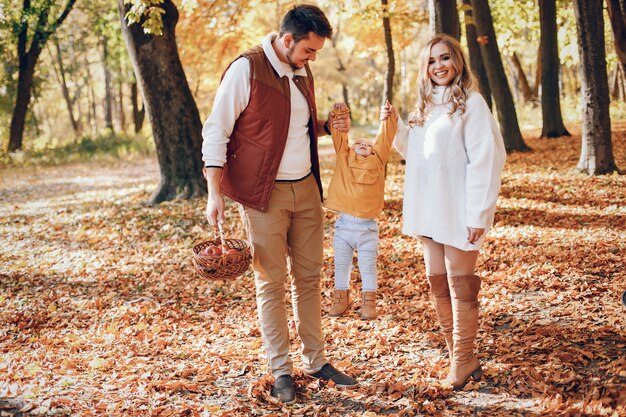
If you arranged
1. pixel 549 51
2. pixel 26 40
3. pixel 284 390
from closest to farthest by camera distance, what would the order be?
pixel 284 390, pixel 549 51, pixel 26 40

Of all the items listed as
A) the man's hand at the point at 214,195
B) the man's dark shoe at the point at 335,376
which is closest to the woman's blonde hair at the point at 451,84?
the man's hand at the point at 214,195

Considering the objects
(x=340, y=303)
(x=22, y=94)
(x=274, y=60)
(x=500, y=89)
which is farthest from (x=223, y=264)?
(x=22, y=94)

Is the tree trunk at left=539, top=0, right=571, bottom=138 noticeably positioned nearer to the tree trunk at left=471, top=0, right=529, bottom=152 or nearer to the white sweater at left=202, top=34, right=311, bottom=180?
the tree trunk at left=471, top=0, right=529, bottom=152

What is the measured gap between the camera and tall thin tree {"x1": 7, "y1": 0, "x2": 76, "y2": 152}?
17970mm

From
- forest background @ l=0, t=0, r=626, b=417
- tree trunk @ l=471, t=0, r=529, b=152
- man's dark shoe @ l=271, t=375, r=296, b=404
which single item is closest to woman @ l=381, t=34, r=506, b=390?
forest background @ l=0, t=0, r=626, b=417

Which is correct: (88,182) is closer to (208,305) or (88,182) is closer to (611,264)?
(208,305)

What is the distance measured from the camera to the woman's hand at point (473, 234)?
330 cm

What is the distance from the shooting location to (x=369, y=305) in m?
5.16

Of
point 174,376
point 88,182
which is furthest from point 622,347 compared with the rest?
point 88,182

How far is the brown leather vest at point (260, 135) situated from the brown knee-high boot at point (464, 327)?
128cm

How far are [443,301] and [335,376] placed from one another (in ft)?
2.89

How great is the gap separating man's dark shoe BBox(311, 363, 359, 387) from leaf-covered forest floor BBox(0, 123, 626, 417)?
7cm

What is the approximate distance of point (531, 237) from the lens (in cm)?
702

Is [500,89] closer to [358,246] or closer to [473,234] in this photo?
[358,246]
